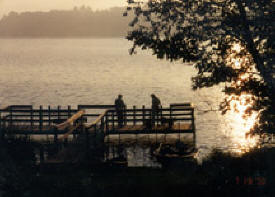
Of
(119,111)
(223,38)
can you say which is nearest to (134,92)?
(119,111)

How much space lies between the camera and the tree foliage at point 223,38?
21.0 metres

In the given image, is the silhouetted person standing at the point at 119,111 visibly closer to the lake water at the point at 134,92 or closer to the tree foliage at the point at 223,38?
the lake water at the point at 134,92

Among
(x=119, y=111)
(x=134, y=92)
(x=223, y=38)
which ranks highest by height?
(x=134, y=92)

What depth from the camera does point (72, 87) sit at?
90.4 metres

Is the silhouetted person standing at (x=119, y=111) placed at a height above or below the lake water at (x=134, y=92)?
below

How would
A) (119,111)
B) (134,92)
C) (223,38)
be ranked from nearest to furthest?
(223,38) → (119,111) → (134,92)

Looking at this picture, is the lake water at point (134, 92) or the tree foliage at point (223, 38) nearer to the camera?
the tree foliage at point (223, 38)

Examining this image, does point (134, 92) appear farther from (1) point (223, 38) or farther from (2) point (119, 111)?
(1) point (223, 38)

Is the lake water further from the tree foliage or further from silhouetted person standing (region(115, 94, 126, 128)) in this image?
the tree foliage

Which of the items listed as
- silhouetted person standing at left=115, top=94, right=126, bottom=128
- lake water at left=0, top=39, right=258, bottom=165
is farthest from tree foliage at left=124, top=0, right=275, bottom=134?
lake water at left=0, top=39, right=258, bottom=165

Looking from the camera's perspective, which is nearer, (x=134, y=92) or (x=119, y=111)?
(x=119, y=111)

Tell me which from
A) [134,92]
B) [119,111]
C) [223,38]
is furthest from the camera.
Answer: [134,92]

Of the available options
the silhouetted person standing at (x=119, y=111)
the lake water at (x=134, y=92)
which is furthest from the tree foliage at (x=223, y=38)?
the lake water at (x=134, y=92)

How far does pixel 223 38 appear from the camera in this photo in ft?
70.8
